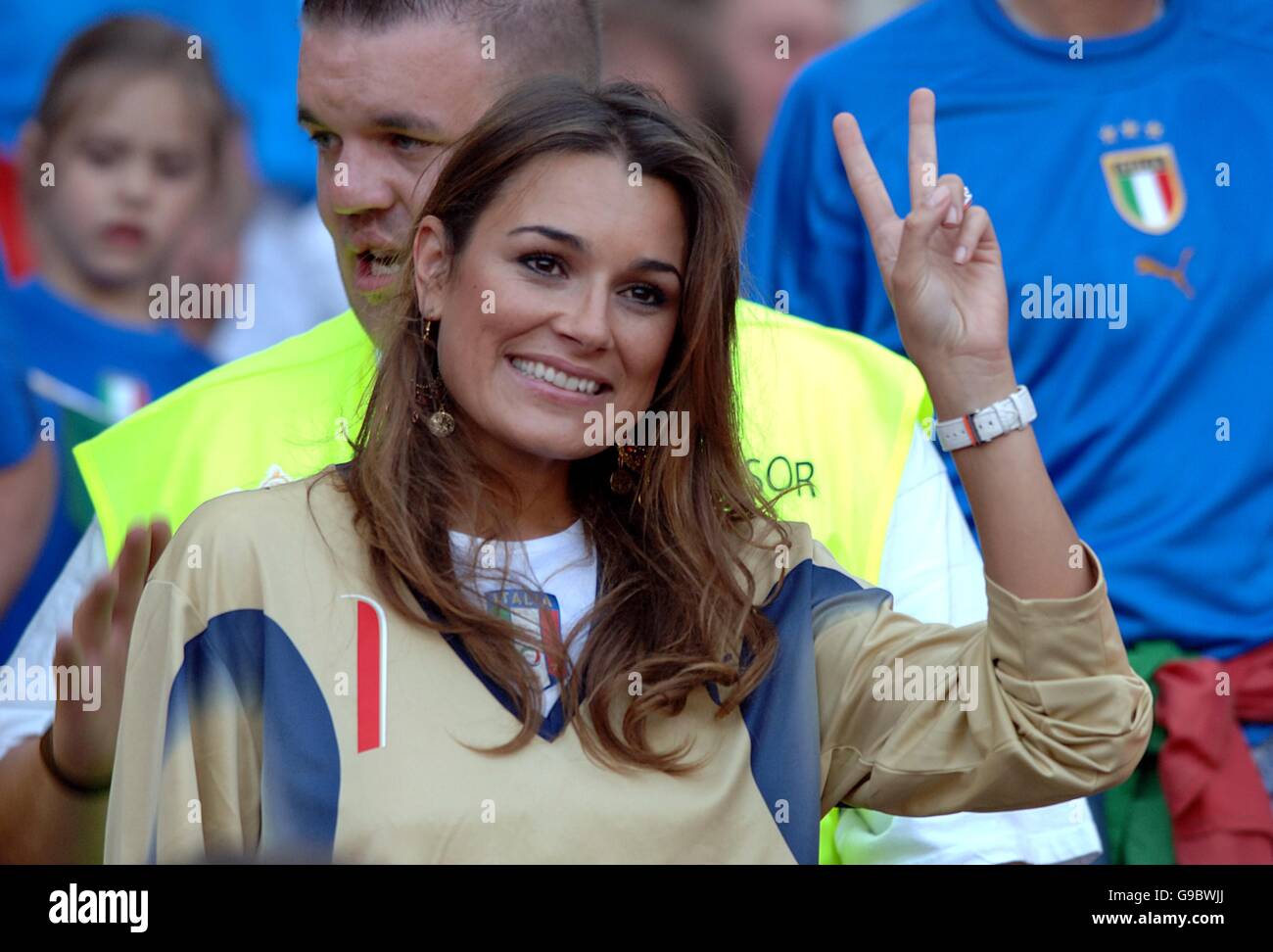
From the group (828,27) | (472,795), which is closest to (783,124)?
(828,27)

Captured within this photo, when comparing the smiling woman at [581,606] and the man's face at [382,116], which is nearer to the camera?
the smiling woman at [581,606]

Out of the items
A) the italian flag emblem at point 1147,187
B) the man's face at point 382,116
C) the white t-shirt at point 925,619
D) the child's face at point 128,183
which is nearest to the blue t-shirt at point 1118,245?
the italian flag emblem at point 1147,187

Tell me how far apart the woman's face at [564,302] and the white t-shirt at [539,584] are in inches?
4.3

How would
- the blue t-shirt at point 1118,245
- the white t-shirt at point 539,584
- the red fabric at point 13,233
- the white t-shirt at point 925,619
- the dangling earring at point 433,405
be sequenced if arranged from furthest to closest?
the red fabric at point 13,233 → the blue t-shirt at point 1118,245 → the white t-shirt at point 925,619 → the dangling earring at point 433,405 → the white t-shirt at point 539,584

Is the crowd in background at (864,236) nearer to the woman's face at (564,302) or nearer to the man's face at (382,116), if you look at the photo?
the man's face at (382,116)

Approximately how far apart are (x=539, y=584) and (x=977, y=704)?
48cm

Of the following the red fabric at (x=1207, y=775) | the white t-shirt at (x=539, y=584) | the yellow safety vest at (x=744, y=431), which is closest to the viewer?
the white t-shirt at (x=539, y=584)

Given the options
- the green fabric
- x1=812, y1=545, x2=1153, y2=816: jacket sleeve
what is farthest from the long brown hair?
the green fabric

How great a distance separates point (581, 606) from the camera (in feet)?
6.51

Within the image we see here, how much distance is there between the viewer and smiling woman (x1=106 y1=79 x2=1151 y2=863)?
5.95 feet

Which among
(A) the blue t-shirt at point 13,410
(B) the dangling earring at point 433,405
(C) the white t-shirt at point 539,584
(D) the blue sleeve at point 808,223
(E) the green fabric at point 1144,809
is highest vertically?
(D) the blue sleeve at point 808,223

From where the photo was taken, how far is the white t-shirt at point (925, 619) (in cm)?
237
